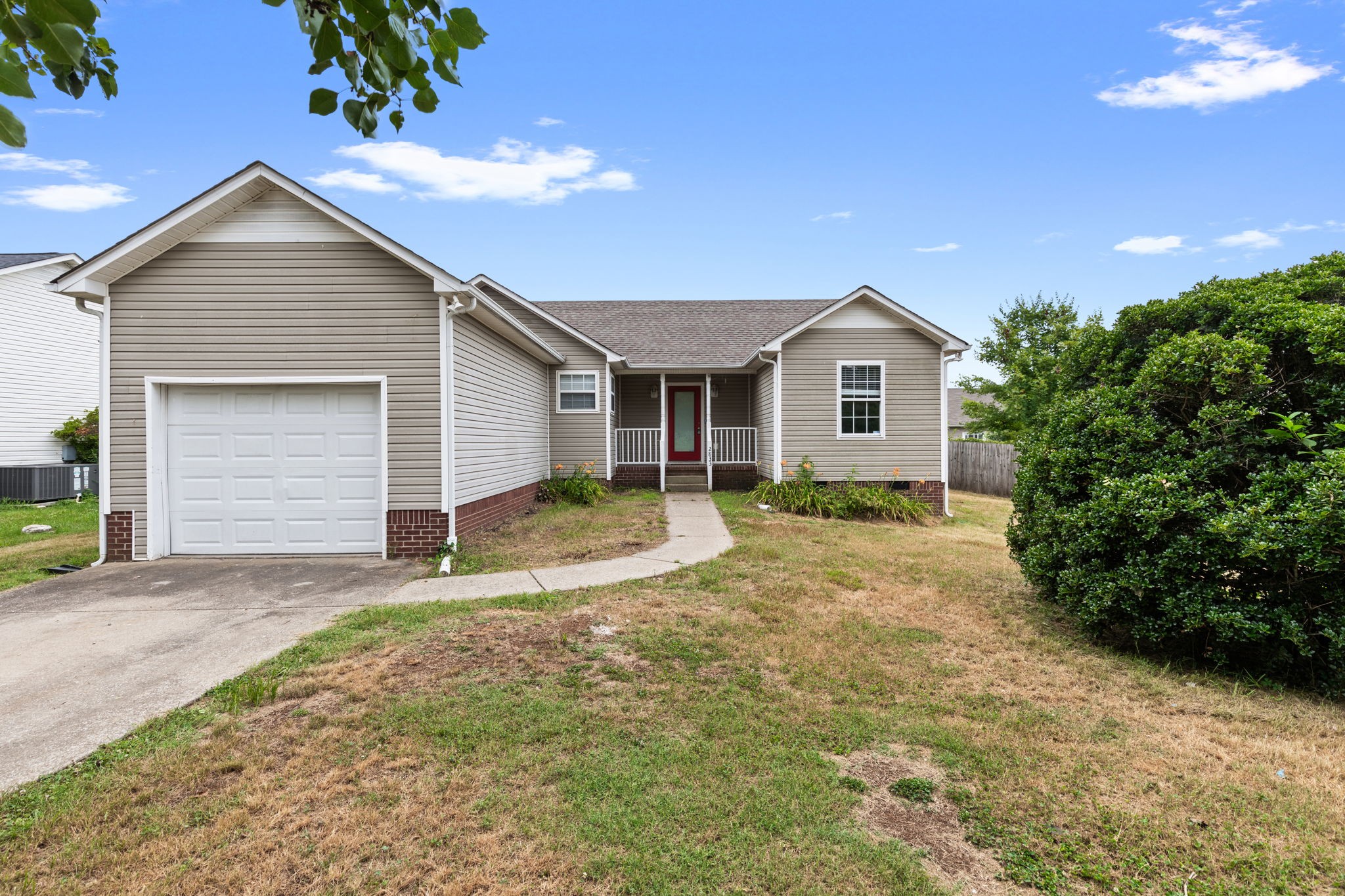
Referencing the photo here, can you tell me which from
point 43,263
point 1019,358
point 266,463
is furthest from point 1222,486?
point 43,263

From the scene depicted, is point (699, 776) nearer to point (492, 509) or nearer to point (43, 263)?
point (492, 509)

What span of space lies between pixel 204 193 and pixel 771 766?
28.2 ft

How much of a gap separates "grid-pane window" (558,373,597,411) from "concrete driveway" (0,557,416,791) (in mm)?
7601

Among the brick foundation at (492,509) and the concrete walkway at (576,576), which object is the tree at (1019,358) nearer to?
the concrete walkway at (576,576)

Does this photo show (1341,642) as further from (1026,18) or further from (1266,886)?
(1026,18)

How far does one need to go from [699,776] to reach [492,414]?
804 cm

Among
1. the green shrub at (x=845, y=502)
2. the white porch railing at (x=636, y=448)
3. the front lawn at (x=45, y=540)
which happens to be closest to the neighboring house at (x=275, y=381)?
the front lawn at (x=45, y=540)

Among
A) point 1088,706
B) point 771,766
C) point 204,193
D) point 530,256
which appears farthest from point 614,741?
point 530,256

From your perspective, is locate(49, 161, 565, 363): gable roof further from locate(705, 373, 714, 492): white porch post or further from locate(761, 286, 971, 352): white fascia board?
locate(705, 373, 714, 492): white porch post

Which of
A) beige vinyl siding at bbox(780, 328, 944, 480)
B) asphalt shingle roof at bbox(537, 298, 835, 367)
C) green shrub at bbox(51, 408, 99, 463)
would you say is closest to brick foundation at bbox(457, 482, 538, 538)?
asphalt shingle roof at bbox(537, 298, 835, 367)

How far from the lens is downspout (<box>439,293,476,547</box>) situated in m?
7.91

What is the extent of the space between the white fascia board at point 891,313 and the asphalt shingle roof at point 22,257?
1867cm

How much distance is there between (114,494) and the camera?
7.73 metres

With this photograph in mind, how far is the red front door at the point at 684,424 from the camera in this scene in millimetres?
17375
